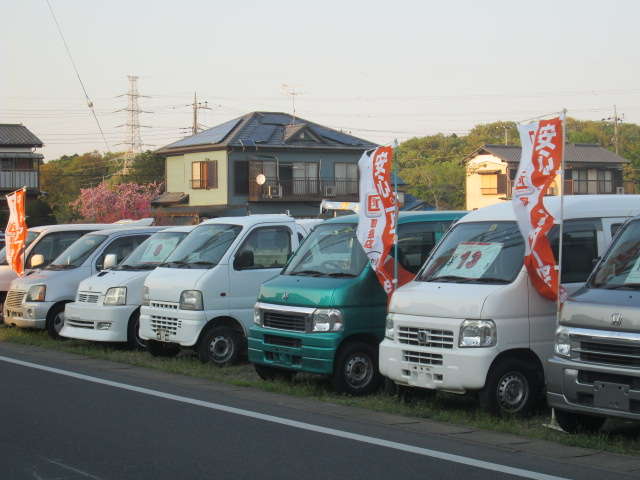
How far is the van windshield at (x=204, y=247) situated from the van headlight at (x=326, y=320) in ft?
10.1

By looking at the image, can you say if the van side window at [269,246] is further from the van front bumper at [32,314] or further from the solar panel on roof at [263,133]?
the solar panel on roof at [263,133]

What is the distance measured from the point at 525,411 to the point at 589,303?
1969 mm

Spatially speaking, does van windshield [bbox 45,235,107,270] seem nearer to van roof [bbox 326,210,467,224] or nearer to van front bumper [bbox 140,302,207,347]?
van front bumper [bbox 140,302,207,347]

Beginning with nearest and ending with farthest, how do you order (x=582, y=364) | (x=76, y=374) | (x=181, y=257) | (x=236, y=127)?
(x=582, y=364), (x=76, y=374), (x=181, y=257), (x=236, y=127)

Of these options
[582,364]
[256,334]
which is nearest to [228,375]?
[256,334]

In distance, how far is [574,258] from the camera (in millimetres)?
10016

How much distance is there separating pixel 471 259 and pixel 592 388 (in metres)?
2.55

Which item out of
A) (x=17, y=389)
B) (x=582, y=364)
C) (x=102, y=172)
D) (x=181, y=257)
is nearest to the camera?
(x=582, y=364)

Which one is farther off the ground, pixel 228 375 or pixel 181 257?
pixel 181 257

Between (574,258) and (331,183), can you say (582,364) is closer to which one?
(574,258)

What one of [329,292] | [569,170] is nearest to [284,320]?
[329,292]

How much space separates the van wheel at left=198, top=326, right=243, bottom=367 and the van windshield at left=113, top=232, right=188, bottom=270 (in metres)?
2.52

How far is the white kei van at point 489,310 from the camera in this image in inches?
362

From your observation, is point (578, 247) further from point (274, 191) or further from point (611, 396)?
point (274, 191)
